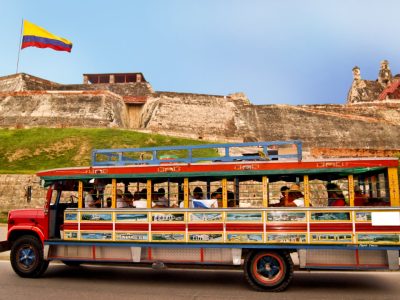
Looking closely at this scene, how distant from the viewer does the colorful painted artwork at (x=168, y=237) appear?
8352mm

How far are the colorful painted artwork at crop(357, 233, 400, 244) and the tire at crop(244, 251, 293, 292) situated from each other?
146 centimetres

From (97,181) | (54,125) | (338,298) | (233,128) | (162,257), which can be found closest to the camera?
(338,298)

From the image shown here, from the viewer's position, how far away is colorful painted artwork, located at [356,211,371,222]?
25.0ft

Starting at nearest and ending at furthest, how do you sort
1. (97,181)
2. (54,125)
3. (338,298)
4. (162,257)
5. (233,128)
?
(338,298), (162,257), (97,181), (54,125), (233,128)

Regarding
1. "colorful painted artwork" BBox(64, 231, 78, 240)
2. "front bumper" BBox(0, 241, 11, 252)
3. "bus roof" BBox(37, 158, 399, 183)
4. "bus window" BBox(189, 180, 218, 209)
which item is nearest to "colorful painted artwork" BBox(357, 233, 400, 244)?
"bus roof" BBox(37, 158, 399, 183)

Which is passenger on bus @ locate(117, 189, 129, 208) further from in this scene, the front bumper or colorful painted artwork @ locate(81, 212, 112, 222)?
the front bumper

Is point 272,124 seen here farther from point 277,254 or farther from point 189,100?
point 277,254

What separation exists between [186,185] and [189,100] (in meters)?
34.9

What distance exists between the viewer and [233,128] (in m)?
40.8

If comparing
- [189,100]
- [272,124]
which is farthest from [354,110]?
[189,100]

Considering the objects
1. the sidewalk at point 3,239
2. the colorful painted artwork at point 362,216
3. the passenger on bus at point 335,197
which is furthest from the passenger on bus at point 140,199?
the sidewalk at point 3,239

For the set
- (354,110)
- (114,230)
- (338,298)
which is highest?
(354,110)

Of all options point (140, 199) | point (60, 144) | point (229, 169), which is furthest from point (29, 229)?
point (60, 144)

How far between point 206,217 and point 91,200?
2.89 metres
